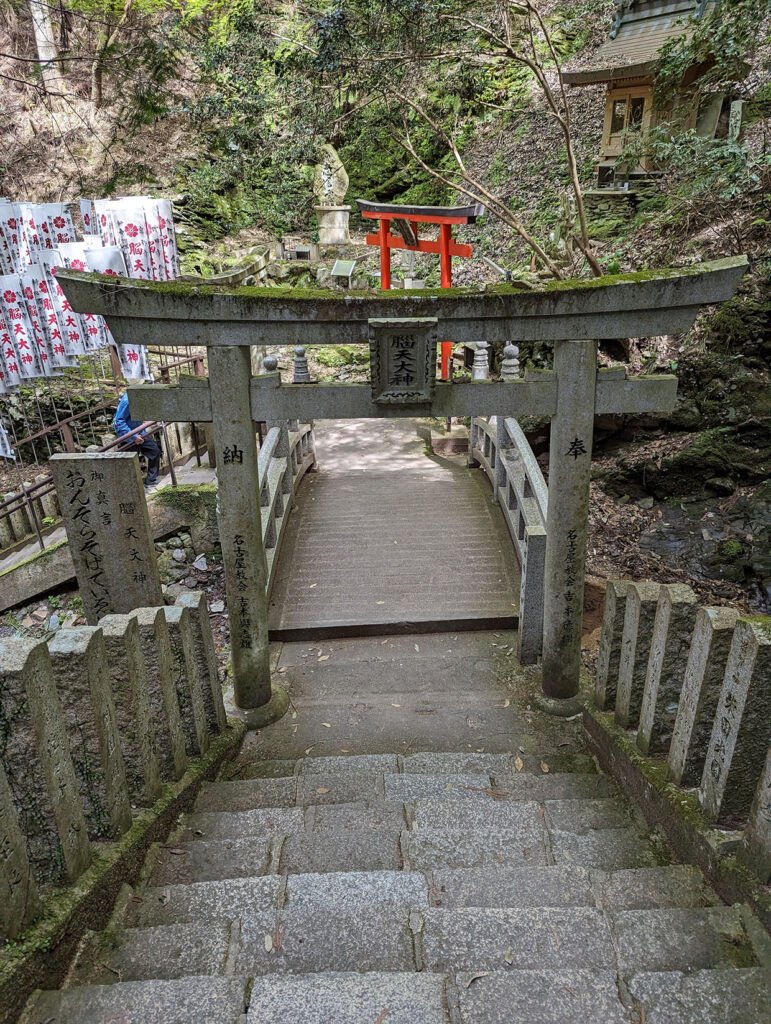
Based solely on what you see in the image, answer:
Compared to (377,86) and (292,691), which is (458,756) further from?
(377,86)

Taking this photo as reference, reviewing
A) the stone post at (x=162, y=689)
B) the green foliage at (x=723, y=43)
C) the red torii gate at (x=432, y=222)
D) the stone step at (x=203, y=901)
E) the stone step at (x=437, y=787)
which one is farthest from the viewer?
the red torii gate at (x=432, y=222)

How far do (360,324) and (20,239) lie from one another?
9414 millimetres

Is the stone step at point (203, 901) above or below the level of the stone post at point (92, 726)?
below

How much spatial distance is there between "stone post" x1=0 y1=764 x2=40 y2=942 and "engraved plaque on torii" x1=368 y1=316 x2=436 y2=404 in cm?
349

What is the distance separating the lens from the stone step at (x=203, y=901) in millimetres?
2930

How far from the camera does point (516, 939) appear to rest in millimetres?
2631

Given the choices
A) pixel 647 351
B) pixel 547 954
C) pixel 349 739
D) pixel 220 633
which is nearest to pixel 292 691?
pixel 349 739

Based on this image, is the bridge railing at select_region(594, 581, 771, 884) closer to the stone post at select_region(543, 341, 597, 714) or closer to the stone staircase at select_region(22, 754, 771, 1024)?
the stone staircase at select_region(22, 754, 771, 1024)

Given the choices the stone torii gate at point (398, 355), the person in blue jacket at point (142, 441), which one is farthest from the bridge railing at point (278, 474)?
the person in blue jacket at point (142, 441)

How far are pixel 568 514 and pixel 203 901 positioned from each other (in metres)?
3.76

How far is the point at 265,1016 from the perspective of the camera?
222 centimetres

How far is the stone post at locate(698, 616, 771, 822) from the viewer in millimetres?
2693

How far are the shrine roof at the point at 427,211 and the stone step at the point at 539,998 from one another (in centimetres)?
1200

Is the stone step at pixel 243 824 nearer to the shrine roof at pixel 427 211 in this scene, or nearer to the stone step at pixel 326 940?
the stone step at pixel 326 940
